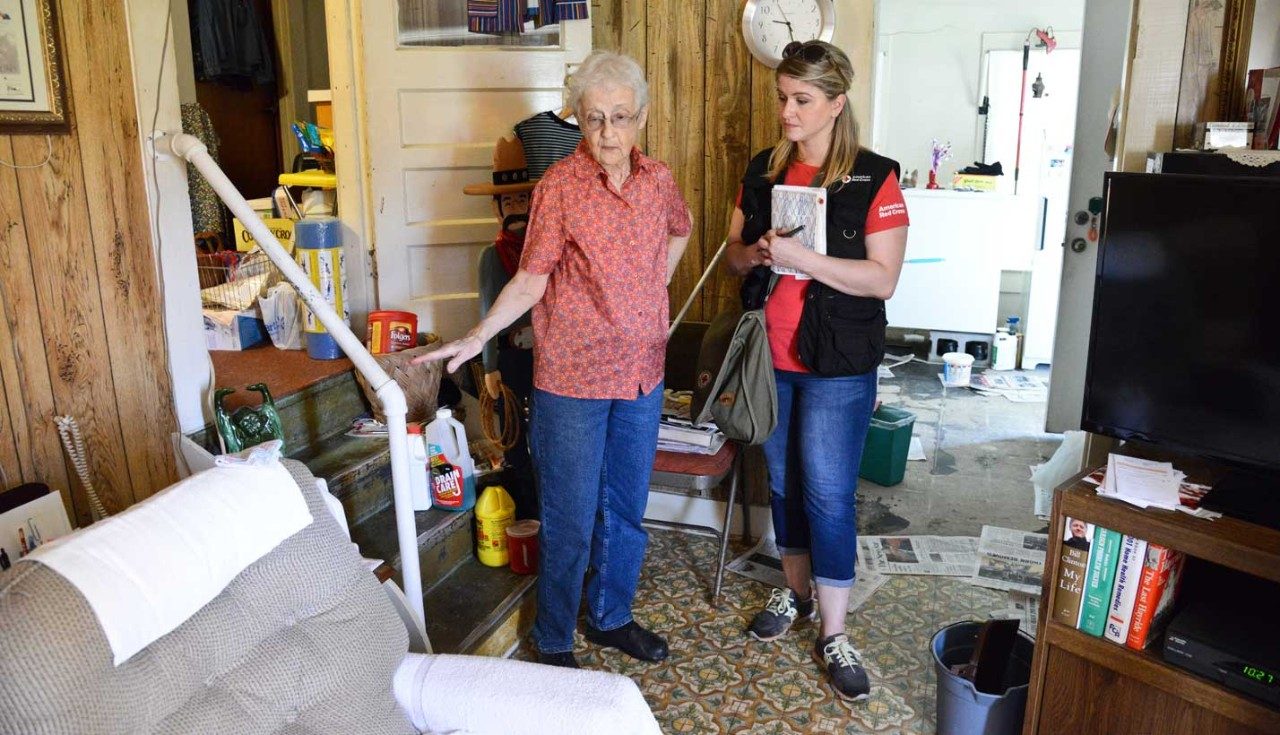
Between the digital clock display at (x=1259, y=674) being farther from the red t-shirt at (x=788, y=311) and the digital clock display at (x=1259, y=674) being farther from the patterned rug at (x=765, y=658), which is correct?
the red t-shirt at (x=788, y=311)

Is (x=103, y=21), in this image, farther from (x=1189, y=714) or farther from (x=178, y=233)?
(x=1189, y=714)

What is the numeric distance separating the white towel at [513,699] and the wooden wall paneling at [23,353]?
0.91 meters

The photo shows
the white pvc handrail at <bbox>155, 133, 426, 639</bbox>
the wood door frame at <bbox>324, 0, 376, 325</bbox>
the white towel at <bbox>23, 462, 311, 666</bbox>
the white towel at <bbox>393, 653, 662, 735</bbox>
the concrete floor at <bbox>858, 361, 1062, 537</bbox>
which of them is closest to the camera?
the white towel at <bbox>23, 462, 311, 666</bbox>

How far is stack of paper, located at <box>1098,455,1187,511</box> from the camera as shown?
166cm

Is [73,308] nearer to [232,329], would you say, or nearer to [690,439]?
[232,329]

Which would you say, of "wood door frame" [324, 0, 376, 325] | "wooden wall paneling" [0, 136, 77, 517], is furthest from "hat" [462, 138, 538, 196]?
"wooden wall paneling" [0, 136, 77, 517]

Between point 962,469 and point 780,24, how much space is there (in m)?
1.91

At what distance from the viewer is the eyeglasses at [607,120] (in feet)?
6.36

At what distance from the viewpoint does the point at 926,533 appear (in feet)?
10.2

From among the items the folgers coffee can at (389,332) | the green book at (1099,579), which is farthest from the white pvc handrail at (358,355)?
the green book at (1099,579)

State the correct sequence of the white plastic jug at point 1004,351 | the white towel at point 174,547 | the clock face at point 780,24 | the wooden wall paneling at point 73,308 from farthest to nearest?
1. the white plastic jug at point 1004,351
2. the clock face at point 780,24
3. the wooden wall paneling at point 73,308
4. the white towel at point 174,547

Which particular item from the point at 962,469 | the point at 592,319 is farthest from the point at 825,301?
the point at 962,469

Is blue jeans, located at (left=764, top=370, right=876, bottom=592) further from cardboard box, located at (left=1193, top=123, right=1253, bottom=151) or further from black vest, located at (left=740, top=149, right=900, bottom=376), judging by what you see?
cardboard box, located at (left=1193, top=123, right=1253, bottom=151)

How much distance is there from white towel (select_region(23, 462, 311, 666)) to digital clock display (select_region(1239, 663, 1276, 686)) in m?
1.57
